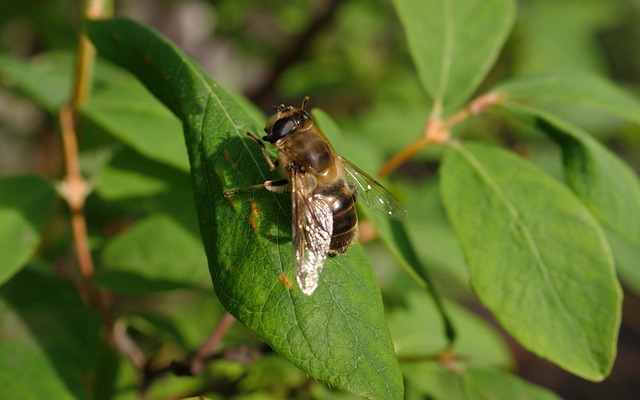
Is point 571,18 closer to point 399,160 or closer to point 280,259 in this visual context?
point 399,160

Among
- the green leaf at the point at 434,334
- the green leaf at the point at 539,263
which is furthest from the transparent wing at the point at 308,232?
the green leaf at the point at 434,334

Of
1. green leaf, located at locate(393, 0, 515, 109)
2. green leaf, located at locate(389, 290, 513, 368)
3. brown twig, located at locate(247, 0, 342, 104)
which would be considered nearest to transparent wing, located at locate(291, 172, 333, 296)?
green leaf, located at locate(393, 0, 515, 109)

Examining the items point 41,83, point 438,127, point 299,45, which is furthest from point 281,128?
point 299,45

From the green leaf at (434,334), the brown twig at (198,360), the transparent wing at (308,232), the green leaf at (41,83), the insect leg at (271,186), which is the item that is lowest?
the green leaf at (434,334)

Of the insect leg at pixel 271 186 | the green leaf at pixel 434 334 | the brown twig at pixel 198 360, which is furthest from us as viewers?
the green leaf at pixel 434 334

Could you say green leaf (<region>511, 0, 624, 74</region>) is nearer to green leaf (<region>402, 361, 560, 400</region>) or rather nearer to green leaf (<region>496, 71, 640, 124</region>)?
green leaf (<region>496, 71, 640, 124</region>)

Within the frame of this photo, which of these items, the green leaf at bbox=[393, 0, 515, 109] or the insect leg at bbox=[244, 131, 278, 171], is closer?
the insect leg at bbox=[244, 131, 278, 171]

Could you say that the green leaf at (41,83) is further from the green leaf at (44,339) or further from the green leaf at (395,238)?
the green leaf at (395,238)
